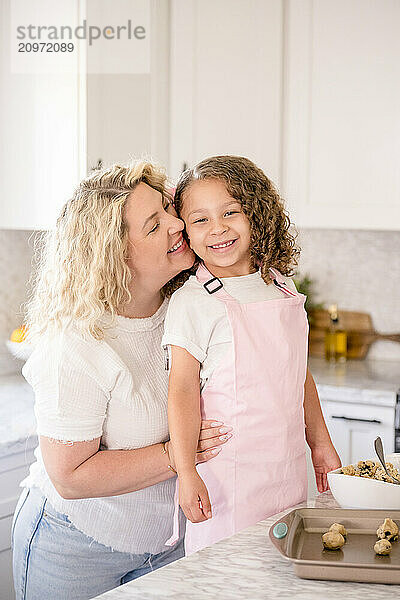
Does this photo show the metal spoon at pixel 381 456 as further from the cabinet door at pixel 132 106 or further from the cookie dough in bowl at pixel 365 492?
the cabinet door at pixel 132 106

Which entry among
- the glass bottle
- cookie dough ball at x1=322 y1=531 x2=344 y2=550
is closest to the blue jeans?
cookie dough ball at x1=322 y1=531 x2=344 y2=550

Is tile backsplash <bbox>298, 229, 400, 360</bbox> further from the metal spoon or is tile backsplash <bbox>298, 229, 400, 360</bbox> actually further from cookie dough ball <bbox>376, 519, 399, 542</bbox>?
cookie dough ball <bbox>376, 519, 399, 542</bbox>

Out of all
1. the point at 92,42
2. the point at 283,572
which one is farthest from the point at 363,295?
the point at 283,572

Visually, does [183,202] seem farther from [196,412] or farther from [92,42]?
[92,42]

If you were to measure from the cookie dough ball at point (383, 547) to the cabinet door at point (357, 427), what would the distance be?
1618 millimetres

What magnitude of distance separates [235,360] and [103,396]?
262 millimetres

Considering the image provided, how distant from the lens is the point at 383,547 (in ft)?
3.89

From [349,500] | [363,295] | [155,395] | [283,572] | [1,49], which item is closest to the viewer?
[283,572]

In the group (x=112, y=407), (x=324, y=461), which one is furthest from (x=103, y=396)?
(x=324, y=461)

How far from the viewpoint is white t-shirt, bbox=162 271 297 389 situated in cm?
165

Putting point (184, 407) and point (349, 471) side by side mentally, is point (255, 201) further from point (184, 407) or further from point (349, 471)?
point (349, 471)

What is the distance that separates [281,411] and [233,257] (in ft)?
1.07

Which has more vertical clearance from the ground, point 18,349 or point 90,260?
point 90,260

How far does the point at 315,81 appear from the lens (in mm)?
2980
